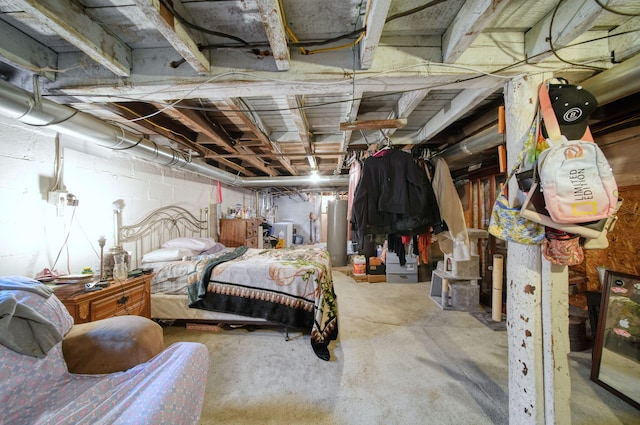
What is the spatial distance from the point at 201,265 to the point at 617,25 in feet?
11.9

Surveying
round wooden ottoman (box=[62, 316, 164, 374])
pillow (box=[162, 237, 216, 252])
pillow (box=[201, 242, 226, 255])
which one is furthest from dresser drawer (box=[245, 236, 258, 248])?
round wooden ottoman (box=[62, 316, 164, 374])

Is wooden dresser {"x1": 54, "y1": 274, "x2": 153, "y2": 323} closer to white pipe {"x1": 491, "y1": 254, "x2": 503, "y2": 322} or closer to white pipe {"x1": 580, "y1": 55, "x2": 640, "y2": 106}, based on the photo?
white pipe {"x1": 580, "y1": 55, "x2": 640, "y2": 106}

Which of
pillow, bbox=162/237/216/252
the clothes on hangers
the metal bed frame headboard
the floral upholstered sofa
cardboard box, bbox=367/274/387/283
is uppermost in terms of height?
the clothes on hangers

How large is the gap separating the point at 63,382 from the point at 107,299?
0.76 metres

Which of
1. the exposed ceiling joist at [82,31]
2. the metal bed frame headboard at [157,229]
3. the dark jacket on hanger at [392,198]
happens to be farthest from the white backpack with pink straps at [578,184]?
the metal bed frame headboard at [157,229]

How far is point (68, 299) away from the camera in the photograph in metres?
1.52

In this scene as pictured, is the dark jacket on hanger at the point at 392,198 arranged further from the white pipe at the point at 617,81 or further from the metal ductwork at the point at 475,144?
the white pipe at the point at 617,81

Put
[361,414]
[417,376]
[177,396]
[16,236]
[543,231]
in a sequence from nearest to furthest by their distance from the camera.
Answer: [177,396]
[543,231]
[361,414]
[16,236]
[417,376]

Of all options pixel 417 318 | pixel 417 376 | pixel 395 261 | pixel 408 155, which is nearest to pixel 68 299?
pixel 417 376

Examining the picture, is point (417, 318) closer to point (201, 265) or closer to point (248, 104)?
point (201, 265)

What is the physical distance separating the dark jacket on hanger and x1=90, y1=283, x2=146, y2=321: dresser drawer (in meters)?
2.07

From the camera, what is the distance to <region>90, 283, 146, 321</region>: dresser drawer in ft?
5.47

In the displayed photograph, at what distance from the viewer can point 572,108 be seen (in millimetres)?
1066

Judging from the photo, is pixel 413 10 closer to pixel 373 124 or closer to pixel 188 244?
pixel 373 124
